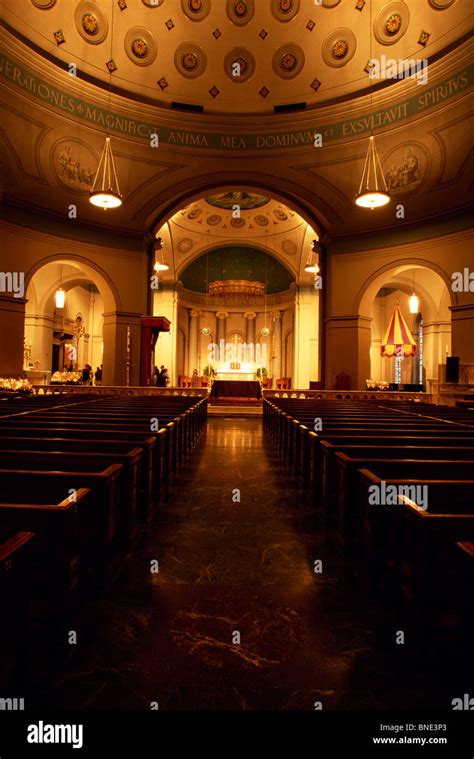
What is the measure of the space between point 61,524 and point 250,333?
787 inches

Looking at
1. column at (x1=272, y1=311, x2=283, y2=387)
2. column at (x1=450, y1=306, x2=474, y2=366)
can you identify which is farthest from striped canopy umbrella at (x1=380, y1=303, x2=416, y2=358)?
column at (x1=272, y1=311, x2=283, y2=387)

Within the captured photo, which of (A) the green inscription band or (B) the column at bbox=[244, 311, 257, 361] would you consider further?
(B) the column at bbox=[244, 311, 257, 361]

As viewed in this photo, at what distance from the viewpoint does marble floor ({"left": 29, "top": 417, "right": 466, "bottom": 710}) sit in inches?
51.8

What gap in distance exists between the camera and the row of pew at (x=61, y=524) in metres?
1.25

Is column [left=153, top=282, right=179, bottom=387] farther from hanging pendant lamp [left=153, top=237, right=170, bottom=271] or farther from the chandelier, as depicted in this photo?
the chandelier

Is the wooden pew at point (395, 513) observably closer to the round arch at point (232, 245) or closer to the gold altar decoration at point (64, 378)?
the gold altar decoration at point (64, 378)

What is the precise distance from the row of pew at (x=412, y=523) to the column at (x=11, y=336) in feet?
30.3

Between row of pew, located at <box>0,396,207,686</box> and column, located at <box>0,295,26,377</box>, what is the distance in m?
7.97

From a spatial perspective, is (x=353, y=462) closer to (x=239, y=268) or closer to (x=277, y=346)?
(x=277, y=346)

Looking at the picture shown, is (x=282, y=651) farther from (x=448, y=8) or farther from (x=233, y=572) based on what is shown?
(x=448, y=8)

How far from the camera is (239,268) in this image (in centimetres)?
2070

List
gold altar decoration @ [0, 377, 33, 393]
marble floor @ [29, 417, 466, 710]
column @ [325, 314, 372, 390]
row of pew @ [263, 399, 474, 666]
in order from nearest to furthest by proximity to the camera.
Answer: marble floor @ [29, 417, 466, 710], row of pew @ [263, 399, 474, 666], gold altar decoration @ [0, 377, 33, 393], column @ [325, 314, 372, 390]

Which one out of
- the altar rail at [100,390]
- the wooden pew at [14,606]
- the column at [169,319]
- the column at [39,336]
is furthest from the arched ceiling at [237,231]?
the wooden pew at [14,606]

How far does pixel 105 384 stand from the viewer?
12.1 meters
